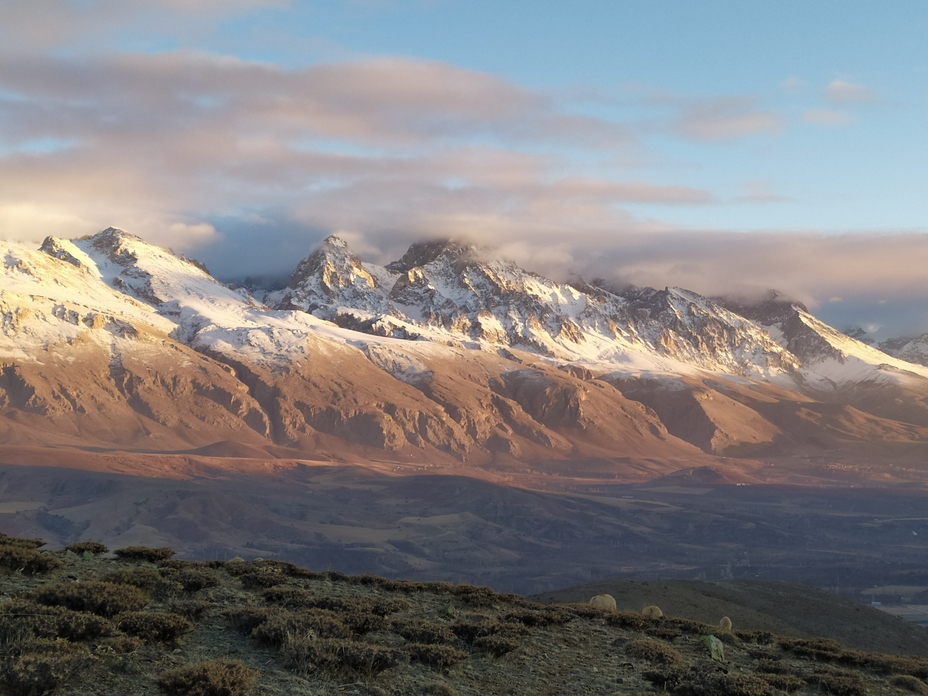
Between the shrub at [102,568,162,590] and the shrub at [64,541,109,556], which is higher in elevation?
the shrub at [102,568,162,590]

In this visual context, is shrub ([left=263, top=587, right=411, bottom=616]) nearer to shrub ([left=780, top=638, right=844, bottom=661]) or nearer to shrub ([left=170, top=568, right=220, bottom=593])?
shrub ([left=170, top=568, right=220, bottom=593])

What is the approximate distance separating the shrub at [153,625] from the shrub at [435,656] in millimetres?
6074

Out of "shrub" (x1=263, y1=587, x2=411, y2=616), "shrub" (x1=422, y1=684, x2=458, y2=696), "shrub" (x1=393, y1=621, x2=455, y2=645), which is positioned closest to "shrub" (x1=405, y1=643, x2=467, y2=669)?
"shrub" (x1=393, y1=621, x2=455, y2=645)

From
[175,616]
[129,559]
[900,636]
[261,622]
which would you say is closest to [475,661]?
[261,622]

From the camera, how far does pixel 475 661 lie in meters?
28.3

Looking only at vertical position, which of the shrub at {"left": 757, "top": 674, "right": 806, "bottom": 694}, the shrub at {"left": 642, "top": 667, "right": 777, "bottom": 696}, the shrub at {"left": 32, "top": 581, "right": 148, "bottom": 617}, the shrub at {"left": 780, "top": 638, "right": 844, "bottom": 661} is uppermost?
the shrub at {"left": 32, "top": 581, "right": 148, "bottom": 617}

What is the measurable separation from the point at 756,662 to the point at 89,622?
21.7 metres

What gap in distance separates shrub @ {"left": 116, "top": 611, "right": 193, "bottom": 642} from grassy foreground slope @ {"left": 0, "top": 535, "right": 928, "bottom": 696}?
0.04 m

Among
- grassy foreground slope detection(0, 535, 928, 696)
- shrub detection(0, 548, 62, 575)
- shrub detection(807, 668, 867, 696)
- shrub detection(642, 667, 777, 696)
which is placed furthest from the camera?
shrub detection(0, 548, 62, 575)

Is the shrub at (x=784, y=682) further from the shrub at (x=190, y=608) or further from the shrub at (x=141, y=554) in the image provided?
the shrub at (x=141, y=554)

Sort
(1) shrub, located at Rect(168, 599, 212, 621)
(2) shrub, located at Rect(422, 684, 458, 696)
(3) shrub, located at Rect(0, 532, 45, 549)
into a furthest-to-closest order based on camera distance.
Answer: (3) shrub, located at Rect(0, 532, 45, 549) → (1) shrub, located at Rect(168, 599, 212, 621) → (2) shrub, located at Rect(422, 684, 458, 696)

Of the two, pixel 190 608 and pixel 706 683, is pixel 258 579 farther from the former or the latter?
pixel 706 683

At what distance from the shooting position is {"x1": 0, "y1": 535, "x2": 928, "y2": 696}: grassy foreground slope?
22.7m

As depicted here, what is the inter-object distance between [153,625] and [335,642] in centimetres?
461
